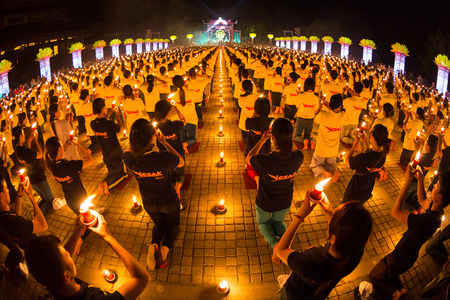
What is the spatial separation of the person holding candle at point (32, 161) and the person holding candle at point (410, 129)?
7.97 meters

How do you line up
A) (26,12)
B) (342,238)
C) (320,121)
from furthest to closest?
(26,12) → (320,121) → (342,238)

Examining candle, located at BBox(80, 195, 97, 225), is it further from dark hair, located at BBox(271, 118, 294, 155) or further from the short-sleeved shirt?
the short-sleeved shirt

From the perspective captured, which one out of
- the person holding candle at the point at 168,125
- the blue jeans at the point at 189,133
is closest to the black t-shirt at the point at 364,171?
the person holding candle at the point at 168,125

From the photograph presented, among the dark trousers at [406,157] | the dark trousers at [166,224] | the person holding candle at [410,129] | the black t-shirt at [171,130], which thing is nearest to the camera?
the dark trousers at [166,224]

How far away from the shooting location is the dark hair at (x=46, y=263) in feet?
5.76

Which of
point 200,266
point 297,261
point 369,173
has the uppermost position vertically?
point 297,261

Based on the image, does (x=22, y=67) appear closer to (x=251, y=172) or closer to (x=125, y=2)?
(x=251, y=172)

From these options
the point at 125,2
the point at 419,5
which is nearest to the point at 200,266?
the point at 419,5

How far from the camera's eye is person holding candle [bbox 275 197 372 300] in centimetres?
200

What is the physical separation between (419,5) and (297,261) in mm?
43286

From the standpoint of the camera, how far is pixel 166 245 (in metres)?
4.07

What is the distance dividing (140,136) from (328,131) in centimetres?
404

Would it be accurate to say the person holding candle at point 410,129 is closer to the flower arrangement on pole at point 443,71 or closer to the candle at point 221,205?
the candle at point 221,205

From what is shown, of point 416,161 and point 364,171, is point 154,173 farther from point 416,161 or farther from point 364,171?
point 364,171
